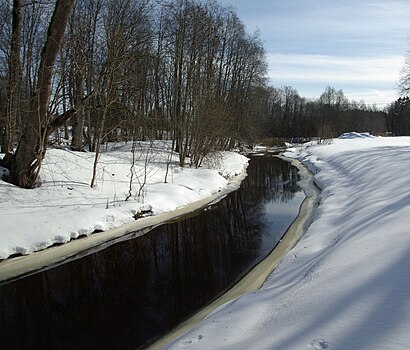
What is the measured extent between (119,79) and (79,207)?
13.9 ft

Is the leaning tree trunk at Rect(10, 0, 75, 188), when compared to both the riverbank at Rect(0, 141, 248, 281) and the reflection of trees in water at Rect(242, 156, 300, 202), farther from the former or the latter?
the reflection of trees in water at Rect(242, 156, 300, 202)

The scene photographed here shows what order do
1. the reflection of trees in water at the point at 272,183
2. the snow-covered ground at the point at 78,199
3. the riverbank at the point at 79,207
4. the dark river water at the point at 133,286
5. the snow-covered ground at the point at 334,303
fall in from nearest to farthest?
1. the snow-covered ground at the point at 334,303
2. the dark river water at the point at 133,286
3. the riverbank at the point at 79,207
4. the snow-covered ground at the point at 78,199
5. the reflection of trees in water at the point at 272,183

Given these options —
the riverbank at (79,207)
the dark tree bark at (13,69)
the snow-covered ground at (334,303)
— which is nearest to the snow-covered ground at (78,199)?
the riverbank at (79,207)

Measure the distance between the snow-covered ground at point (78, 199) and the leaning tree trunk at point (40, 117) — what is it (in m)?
0.51

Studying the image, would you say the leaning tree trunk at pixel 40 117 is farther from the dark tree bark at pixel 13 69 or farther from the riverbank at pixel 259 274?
the riverbank at pixel 259 274

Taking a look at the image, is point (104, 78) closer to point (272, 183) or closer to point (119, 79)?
point (119, 79)

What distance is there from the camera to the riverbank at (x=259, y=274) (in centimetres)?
492

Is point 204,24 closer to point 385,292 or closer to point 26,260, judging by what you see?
point 26,260

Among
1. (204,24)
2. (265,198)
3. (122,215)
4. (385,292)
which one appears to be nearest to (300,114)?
(204,24)

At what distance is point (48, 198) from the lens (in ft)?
31.6

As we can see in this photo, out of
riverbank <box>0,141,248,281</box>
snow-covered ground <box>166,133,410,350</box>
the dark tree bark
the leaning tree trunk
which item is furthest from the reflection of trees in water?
the dark tree bark

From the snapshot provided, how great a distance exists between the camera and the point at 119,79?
433 inches

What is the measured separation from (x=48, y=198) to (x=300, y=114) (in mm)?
76242

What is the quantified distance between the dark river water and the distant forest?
4164 mm
